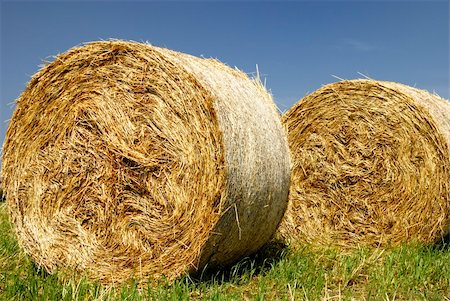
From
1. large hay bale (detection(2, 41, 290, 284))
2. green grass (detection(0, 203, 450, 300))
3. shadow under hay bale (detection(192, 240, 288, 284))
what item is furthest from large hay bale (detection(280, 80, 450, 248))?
large hay bale (detection(2, 41, 290, 284))

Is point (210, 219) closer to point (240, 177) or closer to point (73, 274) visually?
point (240, 177)

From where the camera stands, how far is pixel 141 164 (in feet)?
17.1

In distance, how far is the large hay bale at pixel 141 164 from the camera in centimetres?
488

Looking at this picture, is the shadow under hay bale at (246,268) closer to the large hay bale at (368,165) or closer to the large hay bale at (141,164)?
the large hay bale at (141,164)

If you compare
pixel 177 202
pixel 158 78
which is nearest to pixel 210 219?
pixel 177 202

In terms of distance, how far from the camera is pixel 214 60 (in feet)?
19.5

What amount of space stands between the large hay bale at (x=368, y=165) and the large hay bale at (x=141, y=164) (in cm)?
176

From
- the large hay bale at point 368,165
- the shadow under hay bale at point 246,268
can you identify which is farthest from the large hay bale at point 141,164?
the large hay bale at point 368,165

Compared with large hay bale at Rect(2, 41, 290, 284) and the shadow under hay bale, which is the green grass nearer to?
the shadow under hay bale

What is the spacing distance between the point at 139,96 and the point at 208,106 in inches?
34.4

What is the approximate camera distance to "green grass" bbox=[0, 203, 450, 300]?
4355 mm

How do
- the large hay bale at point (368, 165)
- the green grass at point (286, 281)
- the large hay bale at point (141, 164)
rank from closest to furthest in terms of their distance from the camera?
1. the green grass at point (286, 281)
2. the large hay bale at point (141, 164)
3. the large hay bale at point (368, 165)

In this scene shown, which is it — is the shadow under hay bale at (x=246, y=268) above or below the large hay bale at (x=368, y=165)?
below

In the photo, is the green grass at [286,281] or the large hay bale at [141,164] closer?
the green grass at [286,281]
